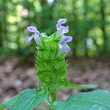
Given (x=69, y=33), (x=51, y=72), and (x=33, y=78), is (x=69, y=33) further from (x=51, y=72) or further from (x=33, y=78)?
(x=51, y=72)

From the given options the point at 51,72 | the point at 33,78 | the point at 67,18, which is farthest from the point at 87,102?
the point at 67,18

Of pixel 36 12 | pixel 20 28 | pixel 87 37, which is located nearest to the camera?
pixel 36 12

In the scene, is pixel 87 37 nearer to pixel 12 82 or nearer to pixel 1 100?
pixel 12 82

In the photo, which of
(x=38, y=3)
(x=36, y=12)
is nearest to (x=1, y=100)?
(x=36, y=12)

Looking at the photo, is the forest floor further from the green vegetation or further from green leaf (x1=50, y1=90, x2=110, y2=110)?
green leaf (x1=50, y1=90, x2=110, y2=110)

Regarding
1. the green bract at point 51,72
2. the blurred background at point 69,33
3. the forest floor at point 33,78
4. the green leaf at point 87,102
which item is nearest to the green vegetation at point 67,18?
the blurred background at point 69,33

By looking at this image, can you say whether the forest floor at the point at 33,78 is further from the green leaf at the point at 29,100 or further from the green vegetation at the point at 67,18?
the green leaf at the point at 29,100

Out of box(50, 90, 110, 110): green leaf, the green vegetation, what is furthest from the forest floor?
box(50, 90, 110, 110): green leaf
